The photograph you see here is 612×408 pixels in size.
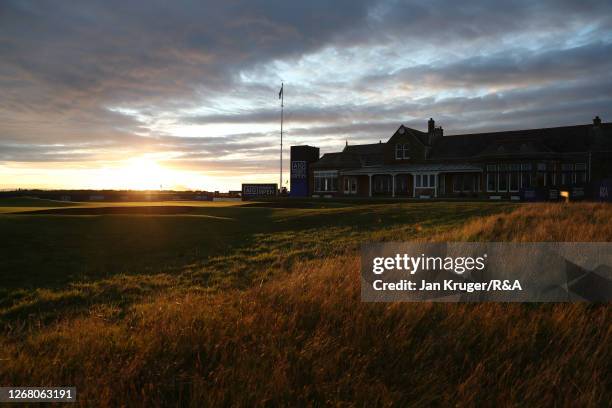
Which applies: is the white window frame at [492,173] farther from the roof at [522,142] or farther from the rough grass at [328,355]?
the rough grass at [328,355]

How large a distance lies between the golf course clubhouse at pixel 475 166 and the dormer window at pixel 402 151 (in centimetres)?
11

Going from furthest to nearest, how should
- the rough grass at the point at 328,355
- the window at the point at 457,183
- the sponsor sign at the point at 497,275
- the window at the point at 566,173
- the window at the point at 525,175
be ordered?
1. the window at the point at 457,183
2. the window at the point at 525,175
3. the window at the point at 566,173
4. the sponsor sign at the point at 497,275
5. the rough grass at the point at 328,355

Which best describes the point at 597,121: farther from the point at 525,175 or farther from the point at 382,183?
the point at 382,183

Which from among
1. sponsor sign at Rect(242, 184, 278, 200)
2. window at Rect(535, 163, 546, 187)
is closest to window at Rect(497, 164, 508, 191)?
window at Rect(535, 163, 546, 187)

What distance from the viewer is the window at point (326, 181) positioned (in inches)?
2087

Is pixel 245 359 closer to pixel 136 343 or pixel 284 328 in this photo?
pixel 284 328

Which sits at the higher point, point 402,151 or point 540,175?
point 402,151

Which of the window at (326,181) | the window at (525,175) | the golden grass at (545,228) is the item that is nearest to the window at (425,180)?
the window at (525,175)

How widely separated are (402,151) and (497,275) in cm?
4238

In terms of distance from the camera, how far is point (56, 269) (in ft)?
35.3

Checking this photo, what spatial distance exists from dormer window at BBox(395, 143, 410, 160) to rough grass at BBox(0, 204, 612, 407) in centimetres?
4290

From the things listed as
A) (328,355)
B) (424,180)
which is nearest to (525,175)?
(424,180)

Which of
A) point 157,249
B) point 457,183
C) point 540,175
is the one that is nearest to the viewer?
point 157,249

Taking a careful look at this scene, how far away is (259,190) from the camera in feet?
188
